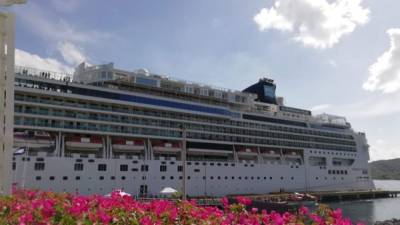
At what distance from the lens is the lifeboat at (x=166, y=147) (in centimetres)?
4009

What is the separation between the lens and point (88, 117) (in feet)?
118

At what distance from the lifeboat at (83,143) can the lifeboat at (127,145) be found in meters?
1.51

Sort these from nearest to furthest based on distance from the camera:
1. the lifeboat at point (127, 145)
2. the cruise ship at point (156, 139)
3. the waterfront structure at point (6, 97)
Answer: the waterfront structure at point (6, 97), the cruise ship at point (156, 139), the lifeboat at point (127, 145)

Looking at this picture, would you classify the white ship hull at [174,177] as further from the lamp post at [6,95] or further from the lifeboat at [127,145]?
the lamp post at [6,95]

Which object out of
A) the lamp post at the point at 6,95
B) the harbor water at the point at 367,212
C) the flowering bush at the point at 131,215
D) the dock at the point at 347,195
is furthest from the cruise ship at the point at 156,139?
the flowering bush at the point at 131,215

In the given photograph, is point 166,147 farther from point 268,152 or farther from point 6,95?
point 6,95

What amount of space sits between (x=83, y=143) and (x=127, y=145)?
440cm

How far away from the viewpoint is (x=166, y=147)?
40.7 metres

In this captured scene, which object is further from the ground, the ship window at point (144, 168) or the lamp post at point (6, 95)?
the lamp post at point (6, 95)

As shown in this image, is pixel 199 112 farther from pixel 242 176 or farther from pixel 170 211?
pixel 170 211

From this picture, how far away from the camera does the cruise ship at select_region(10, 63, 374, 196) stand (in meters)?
32.8

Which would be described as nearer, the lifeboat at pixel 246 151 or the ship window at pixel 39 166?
the ship window at pixel 39 166

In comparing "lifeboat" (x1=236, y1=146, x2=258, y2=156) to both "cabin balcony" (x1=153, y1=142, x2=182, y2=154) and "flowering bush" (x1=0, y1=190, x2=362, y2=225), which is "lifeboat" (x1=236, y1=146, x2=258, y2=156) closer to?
"cabin balcony" (x1=153, y1=142, x2=182, y2=154)

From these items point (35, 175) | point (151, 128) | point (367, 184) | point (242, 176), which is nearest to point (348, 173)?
point (367, 184)
